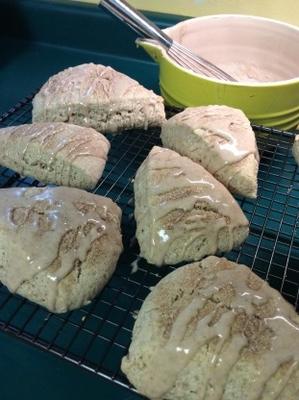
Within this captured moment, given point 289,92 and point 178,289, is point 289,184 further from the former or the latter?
point 178,289

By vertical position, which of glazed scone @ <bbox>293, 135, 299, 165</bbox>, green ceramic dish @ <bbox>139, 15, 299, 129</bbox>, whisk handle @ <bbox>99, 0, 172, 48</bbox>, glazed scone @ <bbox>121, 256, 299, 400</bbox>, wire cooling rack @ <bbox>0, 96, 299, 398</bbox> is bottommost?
wire cooling rack @ <bbox>0, 96, 299, 398</bbox>

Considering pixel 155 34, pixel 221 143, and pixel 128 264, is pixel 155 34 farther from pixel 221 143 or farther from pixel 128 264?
pixel 128 264

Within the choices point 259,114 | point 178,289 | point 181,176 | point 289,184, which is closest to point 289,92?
point 259,114

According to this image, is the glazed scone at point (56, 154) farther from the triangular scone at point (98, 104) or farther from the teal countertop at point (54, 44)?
the teal countertop at point (54, 44)

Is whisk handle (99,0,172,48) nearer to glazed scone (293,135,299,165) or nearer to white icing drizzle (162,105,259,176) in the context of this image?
white icing drizzle (162,105,259,176)

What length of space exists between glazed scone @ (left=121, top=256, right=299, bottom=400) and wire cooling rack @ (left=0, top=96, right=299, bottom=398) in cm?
6

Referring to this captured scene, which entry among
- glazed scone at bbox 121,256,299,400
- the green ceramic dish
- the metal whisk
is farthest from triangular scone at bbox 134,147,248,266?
the metal whisk

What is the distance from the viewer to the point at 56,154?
1.00m

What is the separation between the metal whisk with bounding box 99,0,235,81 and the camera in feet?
3.74

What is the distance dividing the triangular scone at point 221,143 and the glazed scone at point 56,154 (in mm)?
183

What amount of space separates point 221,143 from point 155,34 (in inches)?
14.2

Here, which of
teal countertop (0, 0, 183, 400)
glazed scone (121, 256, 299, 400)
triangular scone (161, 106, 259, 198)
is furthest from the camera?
teal countertop (0, 0, 183, 400)

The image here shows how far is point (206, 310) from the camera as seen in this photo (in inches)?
26.4

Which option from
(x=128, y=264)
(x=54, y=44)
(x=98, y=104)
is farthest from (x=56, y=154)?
(x=54, y=44)
